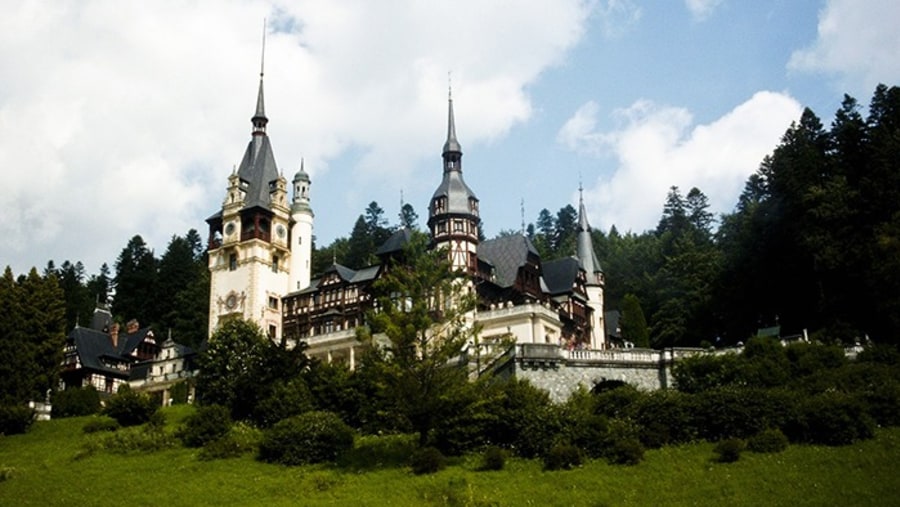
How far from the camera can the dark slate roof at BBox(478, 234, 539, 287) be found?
71500 millimetres

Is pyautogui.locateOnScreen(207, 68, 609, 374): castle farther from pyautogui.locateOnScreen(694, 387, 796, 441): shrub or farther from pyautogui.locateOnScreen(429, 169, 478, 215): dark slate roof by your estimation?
pyautogui.locateOnScreen(694, 387, 796, 441): shrub

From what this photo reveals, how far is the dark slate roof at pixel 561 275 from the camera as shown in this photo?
76.3m

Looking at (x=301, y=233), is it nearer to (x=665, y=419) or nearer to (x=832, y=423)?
(x=665, y=419)

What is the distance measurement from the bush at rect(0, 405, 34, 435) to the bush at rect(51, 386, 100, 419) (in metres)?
7.28

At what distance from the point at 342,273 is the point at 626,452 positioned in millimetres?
43318

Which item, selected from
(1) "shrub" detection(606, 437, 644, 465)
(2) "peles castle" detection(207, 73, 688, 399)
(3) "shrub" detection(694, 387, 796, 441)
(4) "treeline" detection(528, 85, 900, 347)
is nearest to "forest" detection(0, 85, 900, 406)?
(4) "treeline" detection(528, 85, 900, 347)

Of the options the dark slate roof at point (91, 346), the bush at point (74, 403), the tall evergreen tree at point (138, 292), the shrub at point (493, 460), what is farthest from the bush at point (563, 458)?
the tall evergreen tree at point (138, 292)

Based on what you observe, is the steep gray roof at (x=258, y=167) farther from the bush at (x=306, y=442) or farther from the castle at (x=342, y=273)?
the bush at (x=306, y=442)

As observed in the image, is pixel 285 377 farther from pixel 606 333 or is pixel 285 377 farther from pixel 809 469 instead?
pixel 606 333

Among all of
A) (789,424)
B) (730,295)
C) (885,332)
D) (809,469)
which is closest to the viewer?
(809,469)

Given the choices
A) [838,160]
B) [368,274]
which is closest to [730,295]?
[838,160]

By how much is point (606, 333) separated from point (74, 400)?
43.0 metres

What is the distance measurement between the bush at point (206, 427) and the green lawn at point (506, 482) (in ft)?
11.1

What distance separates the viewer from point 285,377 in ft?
170
